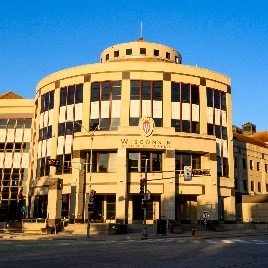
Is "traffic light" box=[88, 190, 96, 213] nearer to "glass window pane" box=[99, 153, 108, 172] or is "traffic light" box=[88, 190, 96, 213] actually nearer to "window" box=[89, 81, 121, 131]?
"glass window pane" box=[99, 153, 108, 172]

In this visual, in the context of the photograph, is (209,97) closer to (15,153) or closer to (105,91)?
(105,91)

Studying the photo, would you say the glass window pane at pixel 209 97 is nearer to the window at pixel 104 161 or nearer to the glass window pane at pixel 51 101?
the window at pixel 104 161

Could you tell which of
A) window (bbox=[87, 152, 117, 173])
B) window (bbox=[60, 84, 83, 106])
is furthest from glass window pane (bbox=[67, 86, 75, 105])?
window (bbox=[87, 152, 117, 173])

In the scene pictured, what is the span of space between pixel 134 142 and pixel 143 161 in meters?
3.30

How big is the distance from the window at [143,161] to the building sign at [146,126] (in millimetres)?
3169

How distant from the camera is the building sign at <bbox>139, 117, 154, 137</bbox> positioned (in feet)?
168

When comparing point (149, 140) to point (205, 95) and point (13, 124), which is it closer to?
point (205, 95)

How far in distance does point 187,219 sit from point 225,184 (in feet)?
25.1

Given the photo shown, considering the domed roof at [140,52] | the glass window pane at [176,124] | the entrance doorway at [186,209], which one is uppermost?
the domed roof at [140,52]

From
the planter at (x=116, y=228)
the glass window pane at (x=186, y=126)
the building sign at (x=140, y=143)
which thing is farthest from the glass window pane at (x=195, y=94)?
the planter at (x=116, y=228)

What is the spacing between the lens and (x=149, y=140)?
51156 mm

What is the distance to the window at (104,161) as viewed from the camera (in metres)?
53.2

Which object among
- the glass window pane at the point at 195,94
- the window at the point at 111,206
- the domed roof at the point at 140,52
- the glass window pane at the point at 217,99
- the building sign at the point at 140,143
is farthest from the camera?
the domed roof at the point at 140,52

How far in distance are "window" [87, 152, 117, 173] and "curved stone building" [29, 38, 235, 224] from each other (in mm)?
134
